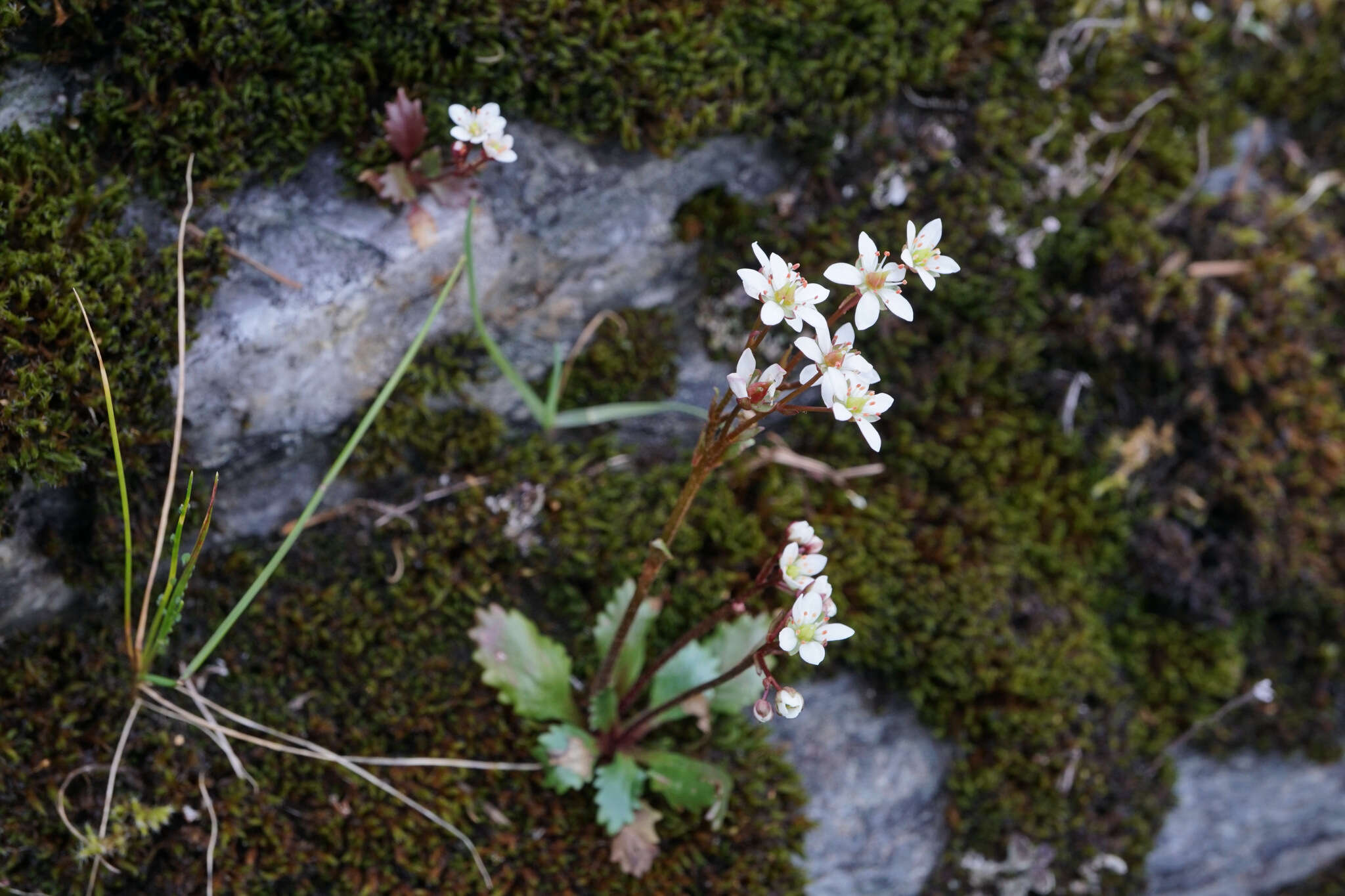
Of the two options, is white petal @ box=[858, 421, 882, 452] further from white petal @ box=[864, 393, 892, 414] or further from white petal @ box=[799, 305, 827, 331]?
white petal @ box=[799, 305, 827, 331]

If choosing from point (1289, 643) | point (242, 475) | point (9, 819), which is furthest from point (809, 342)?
point (1289, 643)

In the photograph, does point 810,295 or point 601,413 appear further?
point 601,413

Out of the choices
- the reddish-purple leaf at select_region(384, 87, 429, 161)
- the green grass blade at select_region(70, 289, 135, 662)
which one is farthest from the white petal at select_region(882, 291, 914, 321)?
the green grass blade at select_region(70, 289, 135, 662)

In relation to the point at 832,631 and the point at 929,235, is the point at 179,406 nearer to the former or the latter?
the point at 832,631

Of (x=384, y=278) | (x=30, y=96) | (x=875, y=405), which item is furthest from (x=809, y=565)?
(x=30, y=96)

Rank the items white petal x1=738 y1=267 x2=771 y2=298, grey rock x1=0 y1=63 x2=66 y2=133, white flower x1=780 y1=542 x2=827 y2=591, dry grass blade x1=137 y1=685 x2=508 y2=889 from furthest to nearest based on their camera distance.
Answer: dry grass blade x1=137 y1=685 x2=508 y2=889, grey rock x1=0 y1=63 x2=66 y2=133, white flower x1=780 y1=542 x2=827 y2=591, white petal x1=738 y1=267 x2=771 y2=298

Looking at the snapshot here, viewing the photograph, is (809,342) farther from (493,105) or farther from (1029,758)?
(1029,758)
